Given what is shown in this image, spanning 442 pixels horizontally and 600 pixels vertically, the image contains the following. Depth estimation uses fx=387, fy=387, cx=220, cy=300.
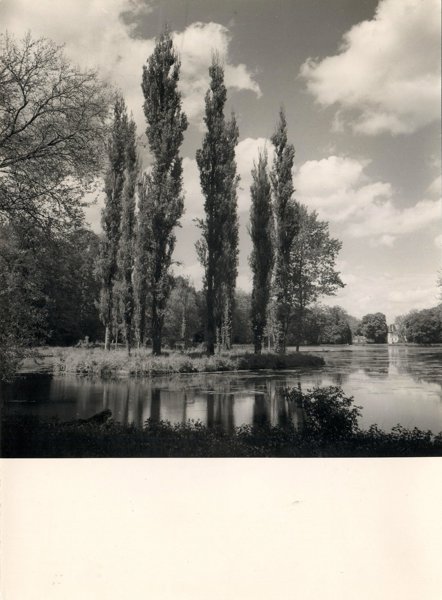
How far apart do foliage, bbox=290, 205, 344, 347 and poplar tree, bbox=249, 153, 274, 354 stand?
407mm

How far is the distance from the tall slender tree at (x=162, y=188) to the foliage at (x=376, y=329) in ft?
9.04

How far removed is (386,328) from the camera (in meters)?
4.62

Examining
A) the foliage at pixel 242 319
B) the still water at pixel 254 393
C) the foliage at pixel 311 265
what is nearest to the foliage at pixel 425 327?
the still water at pixel 254 393

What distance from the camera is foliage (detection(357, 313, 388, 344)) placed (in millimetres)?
4516

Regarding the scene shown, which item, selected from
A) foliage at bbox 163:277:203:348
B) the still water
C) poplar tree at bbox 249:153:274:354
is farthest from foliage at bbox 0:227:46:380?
poplar tree at bbox 249:153:274:354

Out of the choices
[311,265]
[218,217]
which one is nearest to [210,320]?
[218,217]

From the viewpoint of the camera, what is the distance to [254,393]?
4.38 m

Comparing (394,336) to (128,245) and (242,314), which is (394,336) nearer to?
(242,314)

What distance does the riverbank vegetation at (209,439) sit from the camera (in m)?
3.30

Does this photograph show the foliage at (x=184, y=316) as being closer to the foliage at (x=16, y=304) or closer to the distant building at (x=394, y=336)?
the foliage at (x=16, y=304)

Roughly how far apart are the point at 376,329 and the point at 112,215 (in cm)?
381

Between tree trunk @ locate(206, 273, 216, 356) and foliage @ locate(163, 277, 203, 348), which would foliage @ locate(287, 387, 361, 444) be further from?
foliage @ locate(163, 277, 203, 348)
